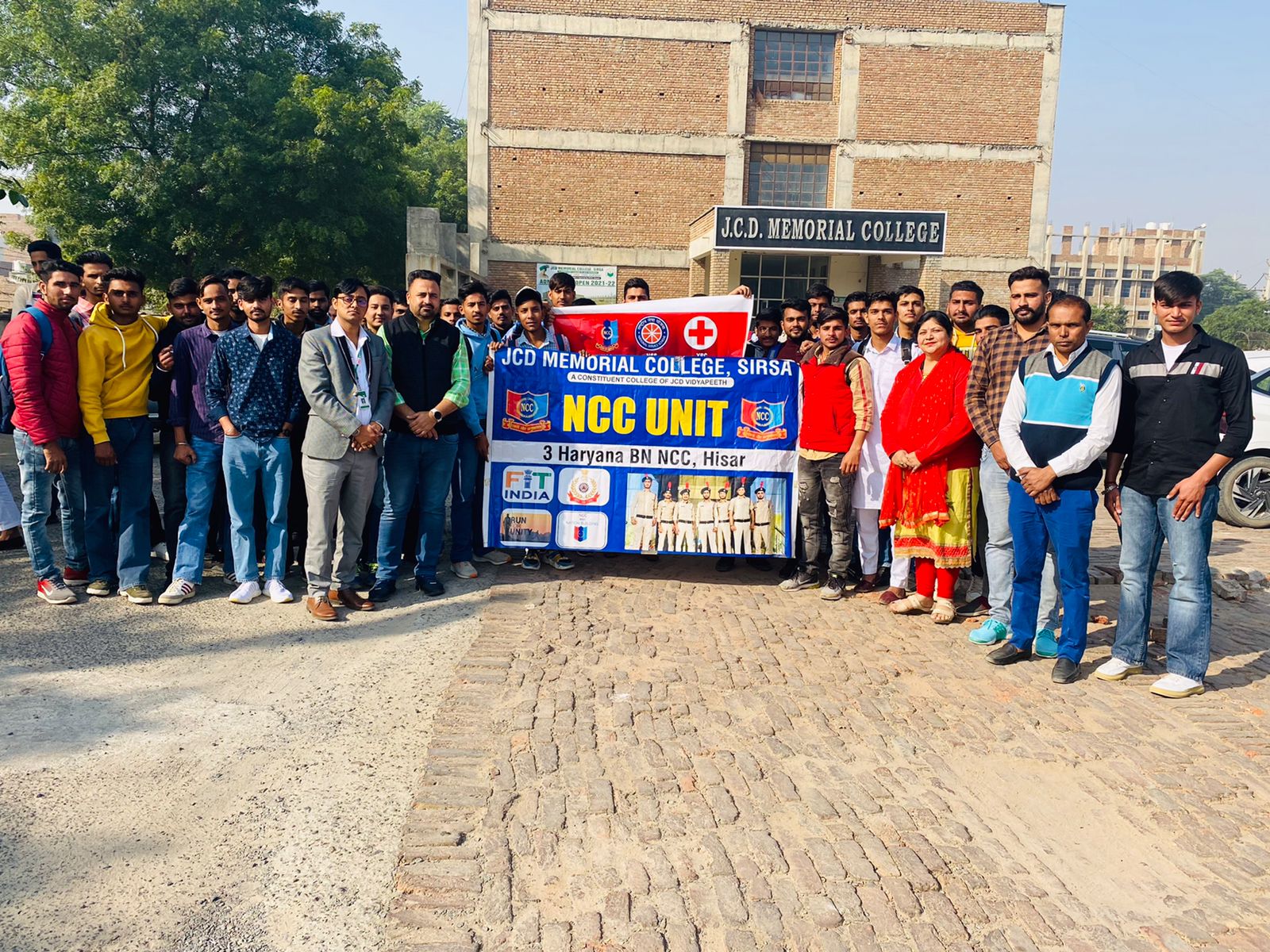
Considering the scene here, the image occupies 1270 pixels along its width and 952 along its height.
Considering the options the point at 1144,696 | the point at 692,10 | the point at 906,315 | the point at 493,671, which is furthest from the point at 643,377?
the point at 692,10

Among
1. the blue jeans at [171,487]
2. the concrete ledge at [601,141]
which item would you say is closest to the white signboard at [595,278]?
the concrete ledge at [601,141]

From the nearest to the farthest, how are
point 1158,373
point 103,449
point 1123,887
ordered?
point 1123,887, point 1158,373, point 103,449

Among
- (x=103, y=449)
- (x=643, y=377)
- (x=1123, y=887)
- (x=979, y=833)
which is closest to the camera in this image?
(x=1123, y=887)

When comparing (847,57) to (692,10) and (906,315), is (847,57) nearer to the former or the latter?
(692,10)

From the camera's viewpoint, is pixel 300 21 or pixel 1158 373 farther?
pixel 300 21

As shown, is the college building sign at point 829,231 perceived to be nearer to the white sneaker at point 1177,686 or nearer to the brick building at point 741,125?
the brick building at point 741,125

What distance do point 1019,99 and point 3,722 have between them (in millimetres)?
27736

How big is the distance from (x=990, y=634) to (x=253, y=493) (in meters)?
4.80

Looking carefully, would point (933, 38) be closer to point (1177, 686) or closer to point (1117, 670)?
point (1117, 670)

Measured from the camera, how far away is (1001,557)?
18.2 ft

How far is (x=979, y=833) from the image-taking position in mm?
3385

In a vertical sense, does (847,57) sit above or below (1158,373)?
above

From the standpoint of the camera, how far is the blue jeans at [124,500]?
5.88m

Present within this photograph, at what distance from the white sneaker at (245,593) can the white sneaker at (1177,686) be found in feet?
17.8
